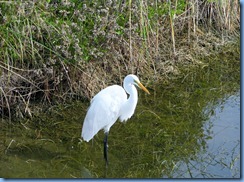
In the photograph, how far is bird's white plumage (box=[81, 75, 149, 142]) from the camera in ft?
12.8

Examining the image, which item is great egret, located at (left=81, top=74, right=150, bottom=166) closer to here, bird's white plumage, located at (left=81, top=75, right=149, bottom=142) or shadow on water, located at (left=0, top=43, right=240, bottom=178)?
bird's white plumage, located at (left=81, top=75, right=149, bottom=142)

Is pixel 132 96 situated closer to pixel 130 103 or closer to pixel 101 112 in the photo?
pixel 130 103

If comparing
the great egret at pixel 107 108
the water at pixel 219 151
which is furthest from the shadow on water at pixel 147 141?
the great egret at pixel 107 108

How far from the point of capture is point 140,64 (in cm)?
506

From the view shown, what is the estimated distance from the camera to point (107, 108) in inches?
155

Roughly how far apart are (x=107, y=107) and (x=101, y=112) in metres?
0.06

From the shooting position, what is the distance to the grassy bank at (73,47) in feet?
13.5

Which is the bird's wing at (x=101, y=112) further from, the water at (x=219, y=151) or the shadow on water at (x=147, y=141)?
the water at (x=219, y=151)

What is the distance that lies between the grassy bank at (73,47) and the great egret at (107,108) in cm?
49

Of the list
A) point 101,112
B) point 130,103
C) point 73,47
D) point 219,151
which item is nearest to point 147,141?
point 130,103

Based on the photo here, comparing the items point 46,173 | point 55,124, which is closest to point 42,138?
point 55,124

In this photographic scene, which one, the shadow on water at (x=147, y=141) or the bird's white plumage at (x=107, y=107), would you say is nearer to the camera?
the shadow on water at (x=147, y=141)

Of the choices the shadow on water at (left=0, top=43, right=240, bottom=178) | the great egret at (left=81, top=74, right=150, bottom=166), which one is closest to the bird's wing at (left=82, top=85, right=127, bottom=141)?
the great egret at (left=81, top=74, right=150, bottom=166)

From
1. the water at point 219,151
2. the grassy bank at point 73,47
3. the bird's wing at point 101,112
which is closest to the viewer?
the water at point 219,151
